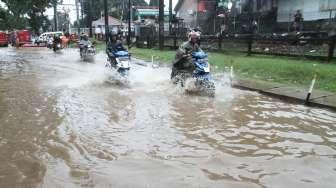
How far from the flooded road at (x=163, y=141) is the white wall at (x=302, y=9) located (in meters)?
16.4

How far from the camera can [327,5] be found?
25.4 m

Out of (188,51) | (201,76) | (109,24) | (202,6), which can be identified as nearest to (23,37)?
(109,24)

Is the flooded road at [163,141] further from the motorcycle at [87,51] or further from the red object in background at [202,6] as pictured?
the red object in background at [202,6]

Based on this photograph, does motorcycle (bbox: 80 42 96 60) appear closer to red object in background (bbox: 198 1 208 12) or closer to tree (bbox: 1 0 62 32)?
red object in background (bbox: 198 1 208 12)

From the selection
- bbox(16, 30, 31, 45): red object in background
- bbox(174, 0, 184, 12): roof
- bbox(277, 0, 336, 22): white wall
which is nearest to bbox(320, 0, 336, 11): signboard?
bbox(277, 0, 336, 22): white wall

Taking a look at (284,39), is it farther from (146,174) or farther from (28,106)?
(146,174)

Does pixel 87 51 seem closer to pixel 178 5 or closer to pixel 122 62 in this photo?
pixel 122 62

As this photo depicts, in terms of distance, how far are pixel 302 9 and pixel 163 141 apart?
23012mm

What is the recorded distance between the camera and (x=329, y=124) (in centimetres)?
828

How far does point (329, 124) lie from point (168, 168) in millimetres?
3882

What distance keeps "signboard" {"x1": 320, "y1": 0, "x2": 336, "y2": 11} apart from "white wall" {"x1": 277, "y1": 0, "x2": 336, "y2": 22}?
0.44 ft

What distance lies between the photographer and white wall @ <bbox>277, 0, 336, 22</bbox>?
26.2 m

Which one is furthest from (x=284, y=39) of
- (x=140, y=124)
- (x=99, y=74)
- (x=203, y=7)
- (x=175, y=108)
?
(x=203, y=7)

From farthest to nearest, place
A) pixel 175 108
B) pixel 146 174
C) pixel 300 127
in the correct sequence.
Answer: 1. pixel 175 108
2. pixel 300 127
3. pixel 146 174
